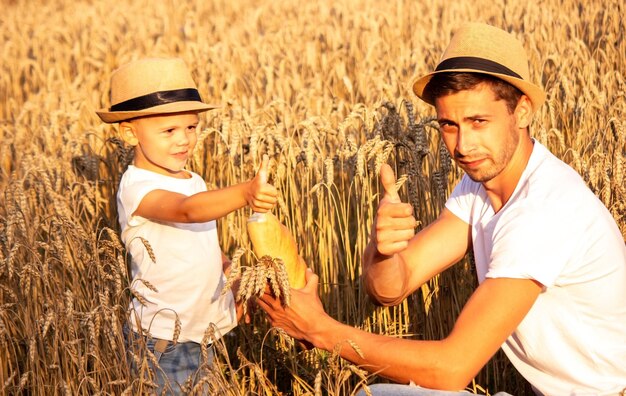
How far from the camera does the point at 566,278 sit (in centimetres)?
246

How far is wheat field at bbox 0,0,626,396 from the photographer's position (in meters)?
3.04

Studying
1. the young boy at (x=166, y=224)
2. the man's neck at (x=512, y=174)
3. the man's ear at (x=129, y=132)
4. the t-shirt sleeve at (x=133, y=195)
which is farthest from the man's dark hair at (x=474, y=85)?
the man's ear at (x=129, y=132)

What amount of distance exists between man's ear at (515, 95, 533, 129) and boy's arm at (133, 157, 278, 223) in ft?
2.57

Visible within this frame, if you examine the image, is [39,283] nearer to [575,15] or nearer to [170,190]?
[170,190]

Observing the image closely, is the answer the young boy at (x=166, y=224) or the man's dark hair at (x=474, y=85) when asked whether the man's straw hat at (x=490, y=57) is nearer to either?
the man's dark hair at (x=474, y=85)

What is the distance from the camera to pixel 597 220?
2498 millimetres

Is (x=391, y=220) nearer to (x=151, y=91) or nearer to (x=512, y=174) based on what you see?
(x=512, y=174)

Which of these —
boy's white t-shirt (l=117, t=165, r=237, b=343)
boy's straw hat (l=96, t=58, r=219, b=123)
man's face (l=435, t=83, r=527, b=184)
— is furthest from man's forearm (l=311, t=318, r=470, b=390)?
boy's straw hat (l=96, t=58, r=219, b=123)

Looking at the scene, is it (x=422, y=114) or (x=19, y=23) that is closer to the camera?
(x=422, y=114)

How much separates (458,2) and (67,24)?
5085mm

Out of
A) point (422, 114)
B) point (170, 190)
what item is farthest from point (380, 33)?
point (170, 190)

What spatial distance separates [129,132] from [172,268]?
0.56 m

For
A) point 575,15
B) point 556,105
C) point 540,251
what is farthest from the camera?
point 575,15

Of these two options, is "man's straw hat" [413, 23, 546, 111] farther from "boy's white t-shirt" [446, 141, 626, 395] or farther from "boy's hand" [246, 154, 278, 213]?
"boy's hand" [246, 154, 278, 213]
